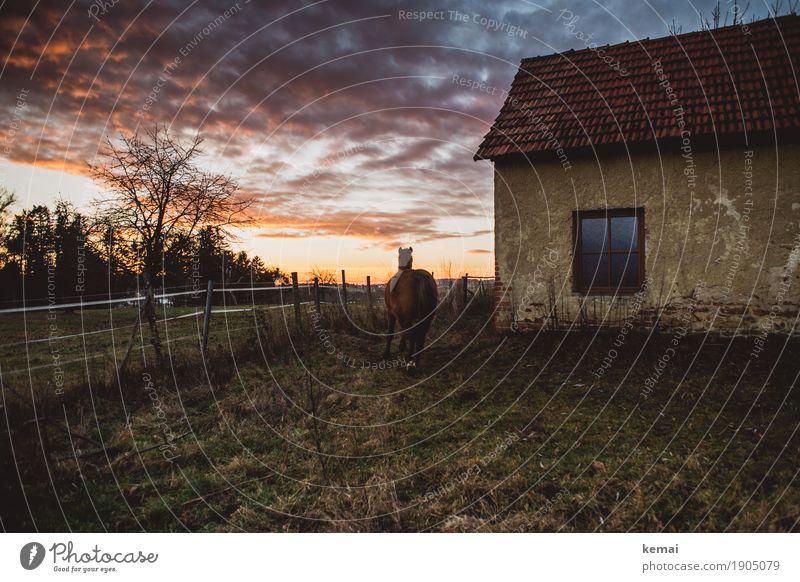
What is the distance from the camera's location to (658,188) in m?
6.86

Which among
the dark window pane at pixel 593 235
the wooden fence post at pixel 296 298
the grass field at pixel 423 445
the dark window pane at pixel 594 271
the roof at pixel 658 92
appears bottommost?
the grass field at pixel 423 445

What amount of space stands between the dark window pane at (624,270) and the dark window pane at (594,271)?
0.13 m

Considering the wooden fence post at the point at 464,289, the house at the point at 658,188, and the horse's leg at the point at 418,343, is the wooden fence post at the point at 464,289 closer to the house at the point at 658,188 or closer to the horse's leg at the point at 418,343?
the house at the point at 658,188

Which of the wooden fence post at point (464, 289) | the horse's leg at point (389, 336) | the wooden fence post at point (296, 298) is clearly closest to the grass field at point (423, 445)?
the horse's leg at point (389, 336)

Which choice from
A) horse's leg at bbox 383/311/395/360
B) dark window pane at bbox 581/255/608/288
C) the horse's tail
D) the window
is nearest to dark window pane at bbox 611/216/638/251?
the window

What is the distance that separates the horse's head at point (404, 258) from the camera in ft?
22.2

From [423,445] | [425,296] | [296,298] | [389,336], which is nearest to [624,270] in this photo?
[425,296]

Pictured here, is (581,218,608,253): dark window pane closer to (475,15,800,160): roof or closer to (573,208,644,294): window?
(573,208,644,294): window

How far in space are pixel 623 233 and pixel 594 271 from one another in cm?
79

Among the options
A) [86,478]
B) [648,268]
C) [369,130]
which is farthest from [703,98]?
[86,478]

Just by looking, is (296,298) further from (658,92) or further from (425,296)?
(658,92)

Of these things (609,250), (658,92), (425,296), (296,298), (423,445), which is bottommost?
(423,445)

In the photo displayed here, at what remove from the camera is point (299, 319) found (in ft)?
27.9
